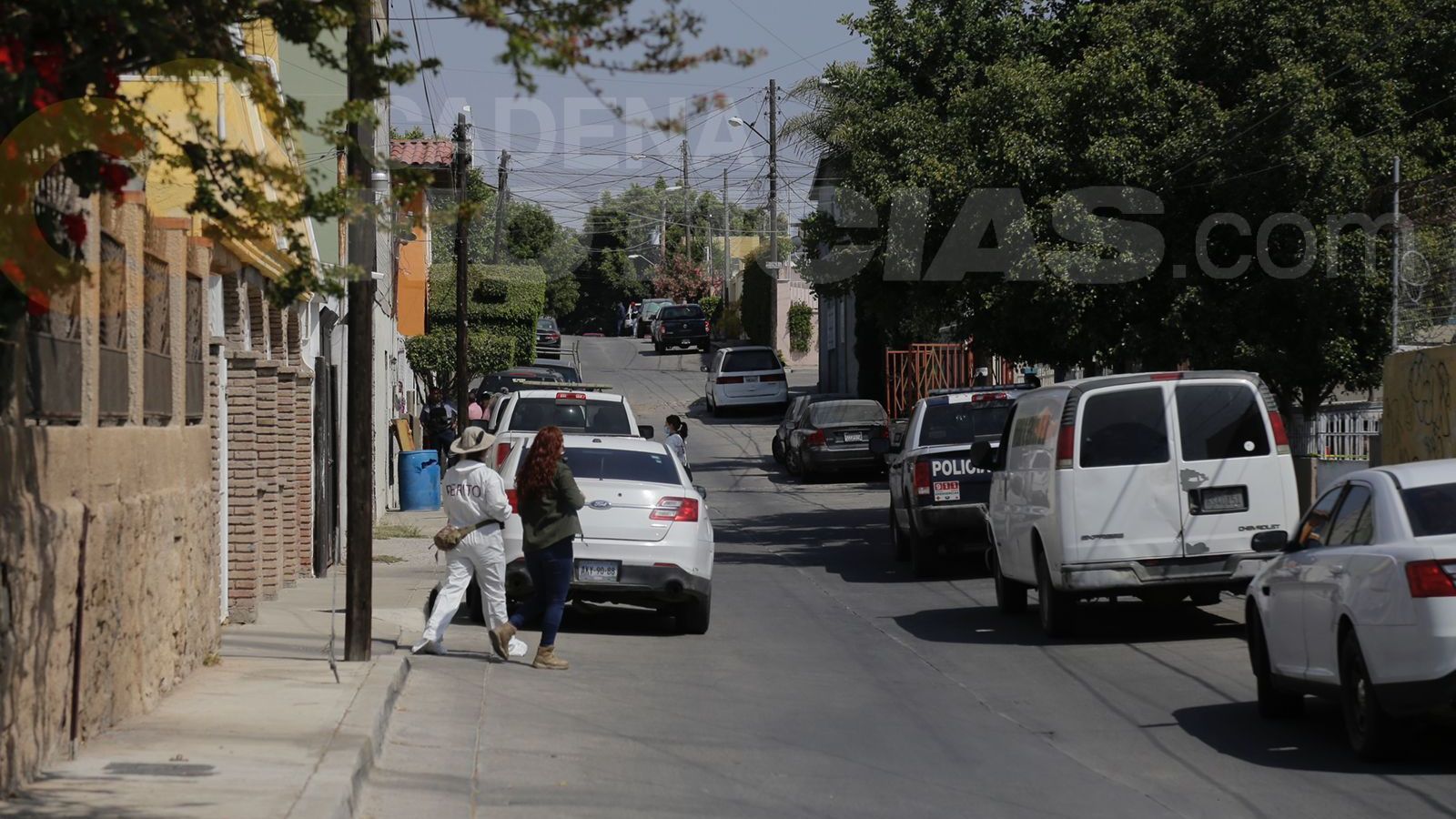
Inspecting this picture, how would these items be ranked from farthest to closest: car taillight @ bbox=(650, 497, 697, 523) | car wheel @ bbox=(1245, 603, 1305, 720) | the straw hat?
1. car taillight @ bbox=(650, 497, 697, 523)
2. the straw hat
3. car wheel @ bbox=(1245, 603, 1305, 720)

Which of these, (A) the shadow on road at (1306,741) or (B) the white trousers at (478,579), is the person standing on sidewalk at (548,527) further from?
(A) the shadow on road at (1306,741)

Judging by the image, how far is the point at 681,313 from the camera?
235 ft

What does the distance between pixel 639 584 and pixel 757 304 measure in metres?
56.5

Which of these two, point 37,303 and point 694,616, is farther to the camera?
point 694,616

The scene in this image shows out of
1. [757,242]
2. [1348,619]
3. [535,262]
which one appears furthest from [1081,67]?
[757,242]

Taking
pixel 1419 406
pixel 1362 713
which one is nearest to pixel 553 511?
pixel 1362 713

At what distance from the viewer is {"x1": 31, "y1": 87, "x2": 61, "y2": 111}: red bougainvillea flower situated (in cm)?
537

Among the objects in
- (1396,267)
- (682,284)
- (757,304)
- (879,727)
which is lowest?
(879,727)

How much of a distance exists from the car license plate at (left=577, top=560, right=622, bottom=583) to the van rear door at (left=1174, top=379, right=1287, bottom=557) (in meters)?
4.70

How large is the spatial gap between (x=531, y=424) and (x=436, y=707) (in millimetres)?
10681

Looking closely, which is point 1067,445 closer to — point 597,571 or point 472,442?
point 597,571

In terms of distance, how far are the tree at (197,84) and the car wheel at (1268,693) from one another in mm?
5865

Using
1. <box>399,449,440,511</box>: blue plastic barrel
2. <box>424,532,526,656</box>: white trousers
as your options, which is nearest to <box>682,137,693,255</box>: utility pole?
<box>399,449,440,511</box>: blue plastic barrel

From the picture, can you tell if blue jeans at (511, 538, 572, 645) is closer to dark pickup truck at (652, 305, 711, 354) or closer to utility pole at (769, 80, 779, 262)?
utility pole at (769, 80, 779, 262)
